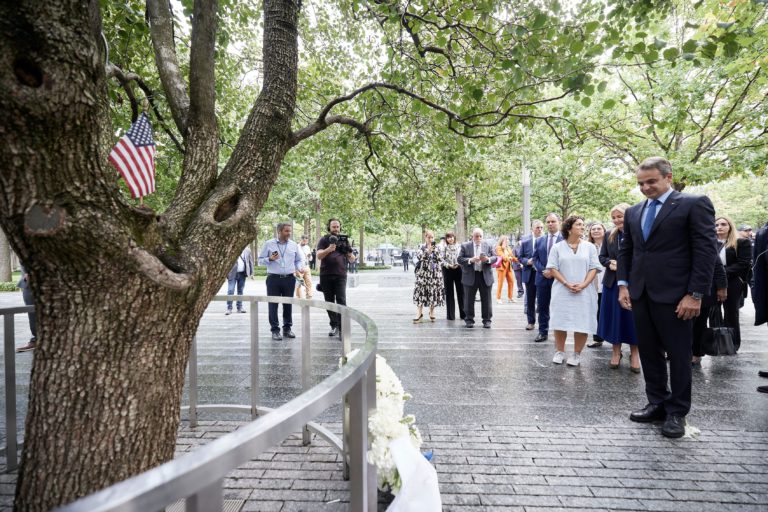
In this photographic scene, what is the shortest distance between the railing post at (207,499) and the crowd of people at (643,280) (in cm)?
399

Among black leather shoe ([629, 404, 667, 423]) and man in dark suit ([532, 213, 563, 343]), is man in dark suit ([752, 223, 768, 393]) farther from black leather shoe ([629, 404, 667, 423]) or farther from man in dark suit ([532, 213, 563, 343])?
man in dark suit ([532, 213, 563, 343])

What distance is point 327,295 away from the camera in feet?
27.5

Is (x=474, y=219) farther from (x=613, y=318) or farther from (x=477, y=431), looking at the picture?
(x=477, y=431)

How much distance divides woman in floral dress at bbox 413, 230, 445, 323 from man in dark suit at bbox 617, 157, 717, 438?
6.03 m

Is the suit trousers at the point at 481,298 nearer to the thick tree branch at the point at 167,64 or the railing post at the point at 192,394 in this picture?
the railing post at the point at 192,394

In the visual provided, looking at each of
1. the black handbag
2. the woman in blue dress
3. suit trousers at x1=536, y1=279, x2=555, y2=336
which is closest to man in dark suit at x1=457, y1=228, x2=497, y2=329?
suit trousers at x1=536, y1=279, x2=555, y2=336

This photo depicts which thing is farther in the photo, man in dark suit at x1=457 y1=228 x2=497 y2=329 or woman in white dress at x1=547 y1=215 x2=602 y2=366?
man in dark suit at x1=457 y1=228 x2=497 y2=329

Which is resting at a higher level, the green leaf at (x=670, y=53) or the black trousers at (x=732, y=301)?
the green leaf at (x=670, y=53)

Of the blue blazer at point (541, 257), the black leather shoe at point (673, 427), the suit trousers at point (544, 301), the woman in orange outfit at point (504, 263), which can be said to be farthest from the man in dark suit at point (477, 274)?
the black leather shoe at point (673, 427)

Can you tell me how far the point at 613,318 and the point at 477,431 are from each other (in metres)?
3.28

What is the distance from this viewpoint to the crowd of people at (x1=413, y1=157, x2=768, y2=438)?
12.3ft

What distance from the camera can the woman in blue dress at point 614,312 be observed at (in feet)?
19.1

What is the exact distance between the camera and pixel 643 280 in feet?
13.0

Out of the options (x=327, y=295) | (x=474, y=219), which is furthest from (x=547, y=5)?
(x=474, y=219)
